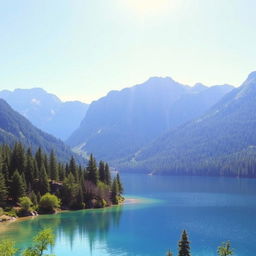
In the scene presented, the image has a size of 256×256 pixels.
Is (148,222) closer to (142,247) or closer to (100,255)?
(142,247)

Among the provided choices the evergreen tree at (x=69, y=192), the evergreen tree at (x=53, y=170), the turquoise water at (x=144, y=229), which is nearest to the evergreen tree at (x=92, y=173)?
the evergreen tree at (x=53, y=170)

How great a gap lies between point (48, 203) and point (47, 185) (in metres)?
9.37

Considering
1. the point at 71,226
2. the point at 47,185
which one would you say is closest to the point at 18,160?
the point at 47,185

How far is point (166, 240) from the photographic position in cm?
8750

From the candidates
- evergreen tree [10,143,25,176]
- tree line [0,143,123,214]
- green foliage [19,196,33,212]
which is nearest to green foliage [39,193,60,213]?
tree line [0,143,123,214]

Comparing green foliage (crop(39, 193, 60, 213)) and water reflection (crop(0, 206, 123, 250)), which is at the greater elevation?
green foliage (crop(39, 193, 60, 213))

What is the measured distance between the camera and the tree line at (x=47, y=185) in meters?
122

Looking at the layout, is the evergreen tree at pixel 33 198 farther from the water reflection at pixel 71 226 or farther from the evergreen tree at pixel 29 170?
the water reflection at pixel 71 226

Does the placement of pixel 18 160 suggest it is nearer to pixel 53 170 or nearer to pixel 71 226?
pixel 53 170

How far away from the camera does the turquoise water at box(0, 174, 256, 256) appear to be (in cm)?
8006

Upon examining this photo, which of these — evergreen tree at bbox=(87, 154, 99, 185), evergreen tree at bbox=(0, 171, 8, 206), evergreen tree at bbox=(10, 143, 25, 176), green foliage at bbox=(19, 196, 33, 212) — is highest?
evergreen tree at bbox=(10, 143, 25, 176)

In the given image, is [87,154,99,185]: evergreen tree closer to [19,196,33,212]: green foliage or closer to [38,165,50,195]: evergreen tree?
[38,165,50,195]: evergreen tree

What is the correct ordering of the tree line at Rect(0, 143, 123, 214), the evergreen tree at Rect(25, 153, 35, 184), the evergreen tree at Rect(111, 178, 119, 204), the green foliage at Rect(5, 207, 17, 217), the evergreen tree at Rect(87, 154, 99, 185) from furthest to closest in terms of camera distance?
the evergreen tree at Rect(87, 154, 99, 185) < the evergreen tree at Rect(111, 178, 119, 204) < the evergreen tree at Rect(25, 153, 35, 184) < the tree line at Rect(0, 143, 123, 214) < the green foliage at Rect(5, 207, 17, 217)

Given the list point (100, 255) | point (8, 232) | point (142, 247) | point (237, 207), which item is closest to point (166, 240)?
point (142, 247)
